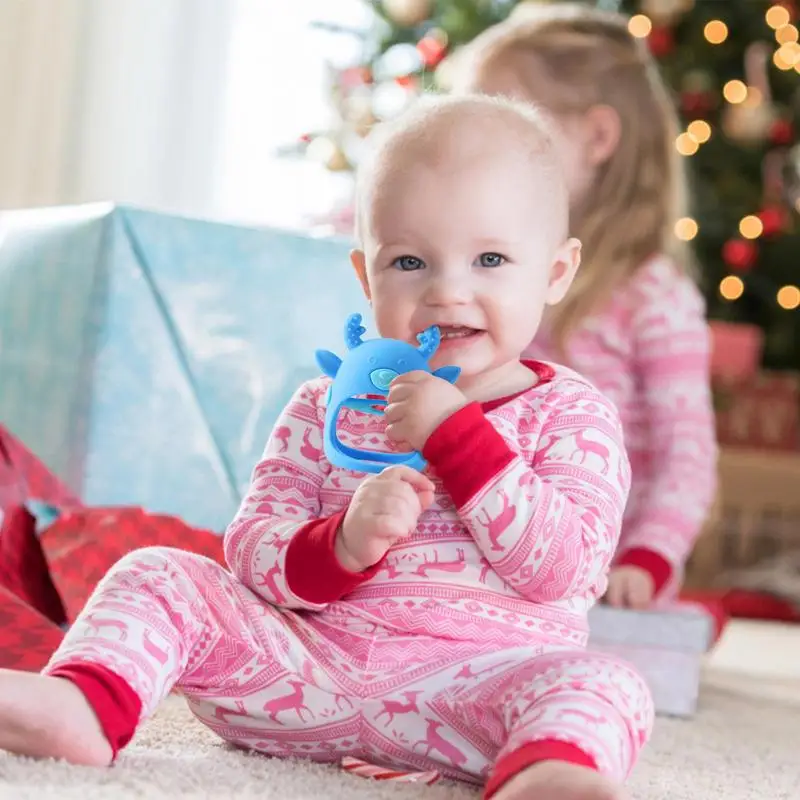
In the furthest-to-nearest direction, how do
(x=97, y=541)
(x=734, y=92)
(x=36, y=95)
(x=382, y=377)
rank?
1. (x=734, y=92)
2. (x=36, y=95)
3. (x=97, y=541)
4. (x=382, y=377)

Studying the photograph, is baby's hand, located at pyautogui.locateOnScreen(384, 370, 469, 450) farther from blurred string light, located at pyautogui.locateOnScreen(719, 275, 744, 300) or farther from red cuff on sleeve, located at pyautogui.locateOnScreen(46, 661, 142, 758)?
blurred string light, located at pyautogui.locateOnScreen(719, 275, 744, 300)

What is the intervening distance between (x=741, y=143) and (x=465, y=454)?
274 cm

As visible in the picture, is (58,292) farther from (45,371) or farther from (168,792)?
(168,792)

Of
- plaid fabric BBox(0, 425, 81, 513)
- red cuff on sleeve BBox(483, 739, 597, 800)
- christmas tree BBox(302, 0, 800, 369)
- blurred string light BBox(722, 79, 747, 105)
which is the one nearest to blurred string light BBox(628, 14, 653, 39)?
christmas tree BBox(302, 0, 800, 369)

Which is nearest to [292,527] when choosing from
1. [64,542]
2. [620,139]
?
[64,542]

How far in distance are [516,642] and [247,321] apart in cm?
68

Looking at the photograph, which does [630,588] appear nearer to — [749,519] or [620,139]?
[620,139]

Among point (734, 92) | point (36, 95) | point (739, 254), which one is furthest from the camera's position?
point (734, 92)

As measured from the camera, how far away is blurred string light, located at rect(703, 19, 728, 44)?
3.41m

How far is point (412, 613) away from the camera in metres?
0.91

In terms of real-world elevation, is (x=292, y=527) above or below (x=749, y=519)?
above

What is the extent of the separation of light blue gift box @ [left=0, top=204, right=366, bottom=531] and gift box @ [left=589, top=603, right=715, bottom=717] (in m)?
0.41

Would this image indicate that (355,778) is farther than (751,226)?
No

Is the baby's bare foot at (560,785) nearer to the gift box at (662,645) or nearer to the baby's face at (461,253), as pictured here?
the baby's face at (461,253)
